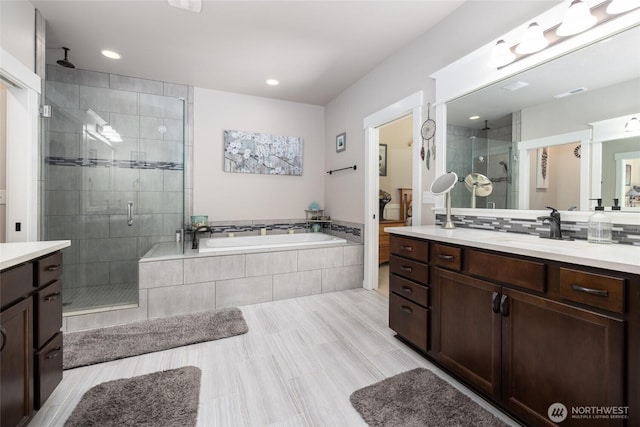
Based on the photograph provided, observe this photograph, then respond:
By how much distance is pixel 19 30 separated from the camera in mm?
2035

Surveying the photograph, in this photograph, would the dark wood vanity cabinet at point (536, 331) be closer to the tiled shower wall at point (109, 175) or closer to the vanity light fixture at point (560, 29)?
the vanity light fixture at point (560, 29)

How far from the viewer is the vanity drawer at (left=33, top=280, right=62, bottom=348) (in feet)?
4.23

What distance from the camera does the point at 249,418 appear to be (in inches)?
55.5

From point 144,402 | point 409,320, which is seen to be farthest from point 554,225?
point 144,402

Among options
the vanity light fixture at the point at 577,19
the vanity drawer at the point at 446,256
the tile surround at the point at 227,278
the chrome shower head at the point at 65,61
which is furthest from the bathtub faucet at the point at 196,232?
the vanity light fixture at the point at 577,19

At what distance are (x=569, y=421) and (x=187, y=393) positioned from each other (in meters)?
1.83

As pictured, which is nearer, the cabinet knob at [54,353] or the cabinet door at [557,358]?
the cabinet door at [557,358]

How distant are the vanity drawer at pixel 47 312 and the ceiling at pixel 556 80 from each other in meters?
2.86

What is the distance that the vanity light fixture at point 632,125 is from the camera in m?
1.36

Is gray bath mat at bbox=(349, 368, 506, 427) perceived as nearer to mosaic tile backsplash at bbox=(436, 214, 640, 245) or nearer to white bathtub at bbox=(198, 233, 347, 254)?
mosaic tile backsplash at bbox=(436, 214, 640, 245)

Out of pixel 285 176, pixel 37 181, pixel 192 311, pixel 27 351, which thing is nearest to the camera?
pixel 27 351

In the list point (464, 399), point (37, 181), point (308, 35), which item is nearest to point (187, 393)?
point (464, 399)

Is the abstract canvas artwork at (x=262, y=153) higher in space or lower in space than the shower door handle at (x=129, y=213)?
higher

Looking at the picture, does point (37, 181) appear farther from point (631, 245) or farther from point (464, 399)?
point (631, 245)
